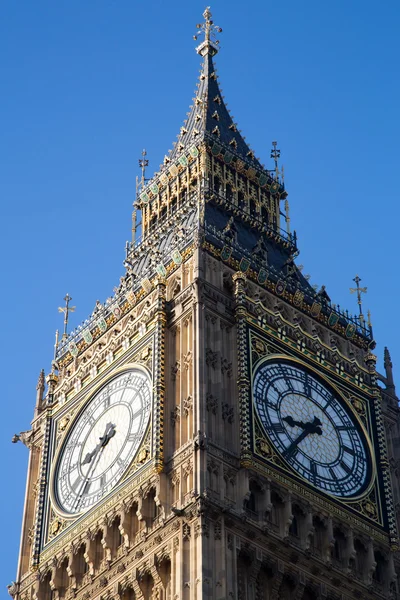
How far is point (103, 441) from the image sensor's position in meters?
49.0

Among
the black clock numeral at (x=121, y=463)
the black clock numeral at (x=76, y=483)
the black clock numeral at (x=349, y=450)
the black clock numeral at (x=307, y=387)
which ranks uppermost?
the black clock numeral at (x=307, y=387)

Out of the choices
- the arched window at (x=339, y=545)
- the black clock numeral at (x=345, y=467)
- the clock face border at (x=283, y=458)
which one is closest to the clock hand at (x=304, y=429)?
the clock face border at (x=283, y=458)

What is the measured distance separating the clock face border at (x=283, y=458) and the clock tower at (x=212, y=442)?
1.7 inches

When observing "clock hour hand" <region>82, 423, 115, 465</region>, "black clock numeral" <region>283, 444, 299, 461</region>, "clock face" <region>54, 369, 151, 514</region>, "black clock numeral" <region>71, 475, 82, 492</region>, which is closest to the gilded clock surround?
"black clock numeral" <region>283, 444, 299, 461</region>

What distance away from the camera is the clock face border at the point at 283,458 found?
4691cm

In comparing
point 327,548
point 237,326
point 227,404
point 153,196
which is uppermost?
point 153,196

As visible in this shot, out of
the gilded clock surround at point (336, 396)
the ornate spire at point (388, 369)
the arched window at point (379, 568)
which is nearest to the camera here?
the gilded clock surround at point (336, 396)

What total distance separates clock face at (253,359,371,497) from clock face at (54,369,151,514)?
3.45 metres

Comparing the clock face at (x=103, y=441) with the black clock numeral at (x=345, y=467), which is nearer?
the clock face at (x=103, y=441)

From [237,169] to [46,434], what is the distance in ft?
42.0

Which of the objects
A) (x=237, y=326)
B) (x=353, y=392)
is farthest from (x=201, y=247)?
(x=353, y=392)

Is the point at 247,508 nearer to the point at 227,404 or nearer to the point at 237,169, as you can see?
the point at 227,404

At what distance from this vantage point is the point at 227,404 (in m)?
47.0

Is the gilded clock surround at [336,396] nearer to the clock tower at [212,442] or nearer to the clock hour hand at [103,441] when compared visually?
the clock tower at [212,442]
